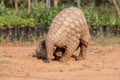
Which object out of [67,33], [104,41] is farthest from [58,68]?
[104,41]

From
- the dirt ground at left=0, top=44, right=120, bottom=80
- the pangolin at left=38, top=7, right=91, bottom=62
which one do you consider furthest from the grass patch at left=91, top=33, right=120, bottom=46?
the pangolin at left=38, top=7, right=91, bottom=62

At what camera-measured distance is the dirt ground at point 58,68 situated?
866 cm

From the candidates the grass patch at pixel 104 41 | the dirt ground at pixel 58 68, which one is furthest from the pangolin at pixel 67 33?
the grass patch at pixel 104 41

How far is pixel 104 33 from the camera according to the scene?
18719 mm

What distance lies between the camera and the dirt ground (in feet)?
28.4

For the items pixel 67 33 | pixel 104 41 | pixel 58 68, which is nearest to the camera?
pixel 58 68

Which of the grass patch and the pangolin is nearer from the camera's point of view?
the pangolin

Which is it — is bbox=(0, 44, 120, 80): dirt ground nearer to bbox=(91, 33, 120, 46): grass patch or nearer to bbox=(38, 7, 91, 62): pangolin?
bbox=(38, 7, 91, 62): pangolin

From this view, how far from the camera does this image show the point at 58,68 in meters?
9.62

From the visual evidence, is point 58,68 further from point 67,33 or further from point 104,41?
point 104,41

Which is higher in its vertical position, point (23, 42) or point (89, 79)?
point (89, 79)

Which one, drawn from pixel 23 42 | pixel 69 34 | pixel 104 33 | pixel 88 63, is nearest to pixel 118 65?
pixel 88 63

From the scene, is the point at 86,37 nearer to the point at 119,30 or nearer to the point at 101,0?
the point at 119,30

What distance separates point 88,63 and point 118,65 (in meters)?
0.76
